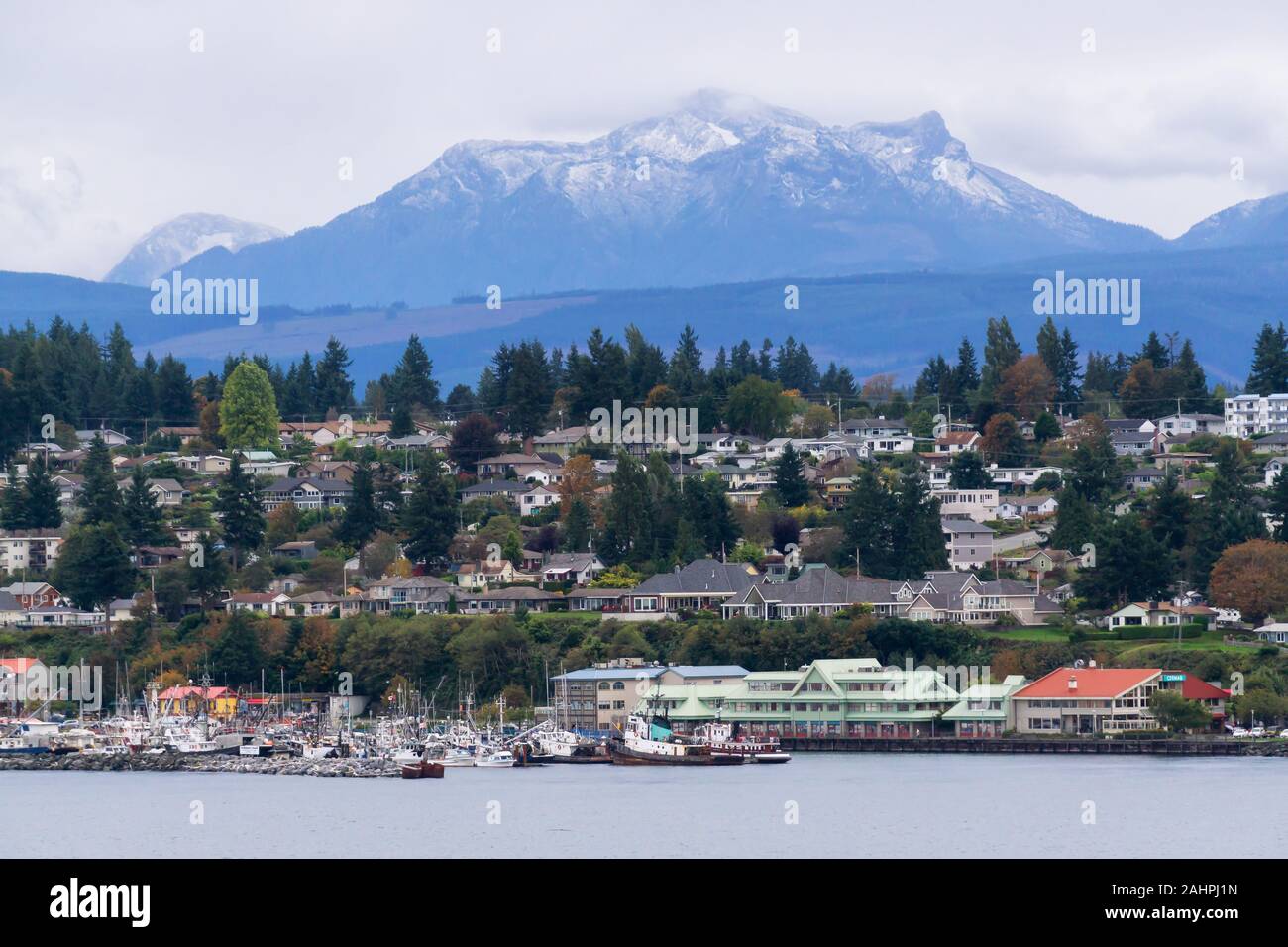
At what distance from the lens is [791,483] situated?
9838 centimetres

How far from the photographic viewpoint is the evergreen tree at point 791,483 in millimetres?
98438

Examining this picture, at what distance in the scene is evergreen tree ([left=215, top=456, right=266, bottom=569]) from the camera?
9506 centimetres

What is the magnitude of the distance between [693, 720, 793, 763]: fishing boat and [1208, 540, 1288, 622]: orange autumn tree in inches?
626

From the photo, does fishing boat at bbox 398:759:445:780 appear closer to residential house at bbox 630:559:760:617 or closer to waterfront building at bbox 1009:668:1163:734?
waterfront building at bbox 1009:668:1163:734

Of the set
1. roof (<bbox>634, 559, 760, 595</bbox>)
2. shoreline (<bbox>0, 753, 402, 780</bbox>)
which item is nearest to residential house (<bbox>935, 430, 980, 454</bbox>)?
roof (<bbox>634, 559, 760, 595</bbox>)

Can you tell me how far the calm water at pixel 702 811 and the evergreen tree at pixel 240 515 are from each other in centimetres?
2745

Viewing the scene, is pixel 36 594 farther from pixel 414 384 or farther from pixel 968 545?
pixel 414 384

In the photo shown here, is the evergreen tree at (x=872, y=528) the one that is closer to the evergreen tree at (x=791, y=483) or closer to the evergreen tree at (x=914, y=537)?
the evergreen tree at (x=914, y=537)

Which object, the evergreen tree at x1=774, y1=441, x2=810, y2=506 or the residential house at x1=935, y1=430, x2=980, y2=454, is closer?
the evergreen tree at x1=774, y1=441, x2=810, y2=506

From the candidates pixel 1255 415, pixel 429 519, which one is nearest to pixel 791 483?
pixel 429 519

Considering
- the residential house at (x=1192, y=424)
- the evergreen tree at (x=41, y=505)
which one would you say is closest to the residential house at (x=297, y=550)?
the evergreen tree at (x=41, y=505)

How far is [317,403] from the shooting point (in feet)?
441

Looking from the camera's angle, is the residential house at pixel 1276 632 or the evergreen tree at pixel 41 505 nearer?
the residential house at pixel 1276 632
